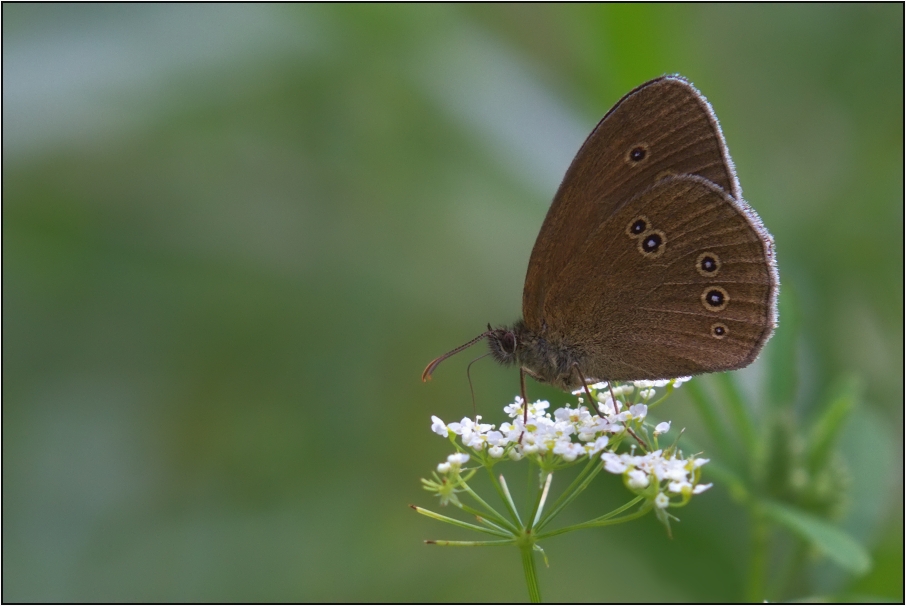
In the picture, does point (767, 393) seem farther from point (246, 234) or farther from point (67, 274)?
point (67, 274)

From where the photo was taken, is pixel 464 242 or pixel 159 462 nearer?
pixel 159 462

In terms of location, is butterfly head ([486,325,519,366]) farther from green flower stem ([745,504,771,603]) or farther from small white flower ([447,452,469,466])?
green flower stem ([745,504,771,603])

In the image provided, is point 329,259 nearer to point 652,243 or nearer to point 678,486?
point 652,243

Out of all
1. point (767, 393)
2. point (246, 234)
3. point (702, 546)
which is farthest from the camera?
Result: point (246, 234)

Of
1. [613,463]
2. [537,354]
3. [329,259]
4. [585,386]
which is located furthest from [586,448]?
[329,259]

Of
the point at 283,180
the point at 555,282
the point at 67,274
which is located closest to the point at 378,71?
the point at 283,180

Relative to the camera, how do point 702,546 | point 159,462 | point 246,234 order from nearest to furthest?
point 702,546
point 159,462
point 246,234
